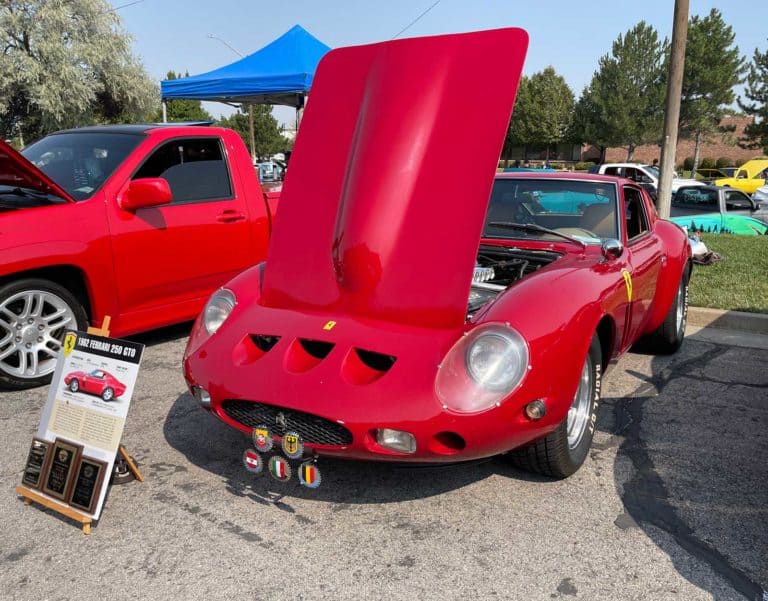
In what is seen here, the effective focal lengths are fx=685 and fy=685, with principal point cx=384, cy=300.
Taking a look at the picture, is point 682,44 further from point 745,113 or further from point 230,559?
point 745,113

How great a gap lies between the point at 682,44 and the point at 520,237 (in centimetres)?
580

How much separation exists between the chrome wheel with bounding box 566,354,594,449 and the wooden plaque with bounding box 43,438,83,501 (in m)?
2.18

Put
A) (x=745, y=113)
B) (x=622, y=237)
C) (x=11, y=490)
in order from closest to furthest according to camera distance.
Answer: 1. (x=11, y=490)
2. (x=622, y=237)
3. (x=745, y=113)

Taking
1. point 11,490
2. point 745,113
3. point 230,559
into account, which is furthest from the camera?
point 745,113

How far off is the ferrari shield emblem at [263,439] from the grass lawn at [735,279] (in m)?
5.11

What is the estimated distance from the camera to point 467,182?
3.11m

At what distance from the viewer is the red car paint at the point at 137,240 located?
14.1ft

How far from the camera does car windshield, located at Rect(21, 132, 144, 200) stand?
482cm

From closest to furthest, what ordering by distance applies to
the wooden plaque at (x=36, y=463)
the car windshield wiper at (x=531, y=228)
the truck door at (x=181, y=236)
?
the wooden plaque at (x=36, y=463) → the car windshield wiper at (x=531, y=228) → the truck door at (x=181, y=236)

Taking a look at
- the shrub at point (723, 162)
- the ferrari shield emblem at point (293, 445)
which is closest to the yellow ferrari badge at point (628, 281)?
the ferrari shield emblem at point (293, 445)

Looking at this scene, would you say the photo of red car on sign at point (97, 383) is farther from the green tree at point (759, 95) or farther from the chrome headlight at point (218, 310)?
the green tree at point (759, 95)

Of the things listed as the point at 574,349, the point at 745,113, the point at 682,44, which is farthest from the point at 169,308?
the point at 745,113

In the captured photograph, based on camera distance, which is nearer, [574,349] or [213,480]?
[574,349]

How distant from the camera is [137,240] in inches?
188
